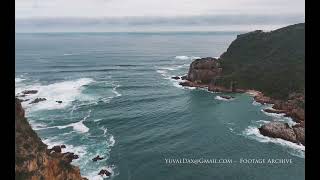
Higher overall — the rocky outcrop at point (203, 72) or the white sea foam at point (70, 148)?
the rocky outcrop at point (203, 72)

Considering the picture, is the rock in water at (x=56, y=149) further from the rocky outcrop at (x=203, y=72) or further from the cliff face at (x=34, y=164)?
the rocky outcrop at (x=203, y=72)

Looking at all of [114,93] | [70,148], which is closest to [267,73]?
[114,93]

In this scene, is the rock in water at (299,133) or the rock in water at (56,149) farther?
the rock in water at (299,133)

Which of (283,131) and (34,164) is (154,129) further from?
(34,164)

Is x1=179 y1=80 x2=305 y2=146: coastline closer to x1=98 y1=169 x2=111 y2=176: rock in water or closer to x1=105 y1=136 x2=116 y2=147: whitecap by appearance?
x1=105 y1=136 x2=116 y2=147: whitecap

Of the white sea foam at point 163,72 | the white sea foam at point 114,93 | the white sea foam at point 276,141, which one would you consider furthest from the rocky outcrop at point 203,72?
the white sea foam at point 276,141

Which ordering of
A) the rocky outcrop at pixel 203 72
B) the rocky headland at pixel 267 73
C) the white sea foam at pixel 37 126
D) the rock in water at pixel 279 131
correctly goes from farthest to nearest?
the rocky outcrop at pixel 203 72 < the rocky headland at pixel 267 73 < the white sea foam at pixel 37 126 < the rock in water at pixel 279 131
